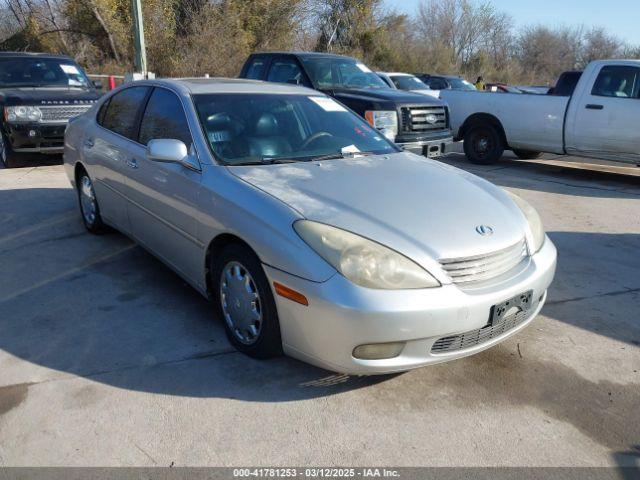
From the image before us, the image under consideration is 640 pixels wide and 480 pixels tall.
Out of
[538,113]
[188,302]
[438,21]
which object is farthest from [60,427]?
[438,21]

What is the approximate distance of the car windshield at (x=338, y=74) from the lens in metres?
8.81

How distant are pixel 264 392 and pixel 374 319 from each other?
2.62 feet

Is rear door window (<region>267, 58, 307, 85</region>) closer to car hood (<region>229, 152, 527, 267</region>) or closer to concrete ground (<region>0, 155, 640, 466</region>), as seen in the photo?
concrete ground (<region>0, 155, 640, 466</region>)

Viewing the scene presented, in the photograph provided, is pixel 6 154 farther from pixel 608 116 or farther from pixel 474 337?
pixel 608 116

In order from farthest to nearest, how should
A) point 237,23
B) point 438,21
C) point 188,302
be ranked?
point 438,21, point 237,23, point 188,302

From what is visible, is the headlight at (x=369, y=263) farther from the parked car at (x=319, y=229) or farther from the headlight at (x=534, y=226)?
the headlight at (x=534, y=226)

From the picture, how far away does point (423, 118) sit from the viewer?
849cm

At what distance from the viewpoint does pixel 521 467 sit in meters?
2.55

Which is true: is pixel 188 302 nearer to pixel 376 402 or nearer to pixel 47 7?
pixel 376 402

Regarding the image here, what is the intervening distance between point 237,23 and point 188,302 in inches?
946

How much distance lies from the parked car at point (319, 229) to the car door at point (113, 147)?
0.03 metres

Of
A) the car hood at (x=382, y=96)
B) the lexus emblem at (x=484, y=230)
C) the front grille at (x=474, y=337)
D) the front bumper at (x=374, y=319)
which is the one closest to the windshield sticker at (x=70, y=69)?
the car hood at (x=382, y=96)

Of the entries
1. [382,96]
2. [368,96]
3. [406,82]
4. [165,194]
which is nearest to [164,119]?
[165,194]

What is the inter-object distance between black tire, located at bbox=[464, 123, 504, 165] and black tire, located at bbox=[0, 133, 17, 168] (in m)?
7.73
